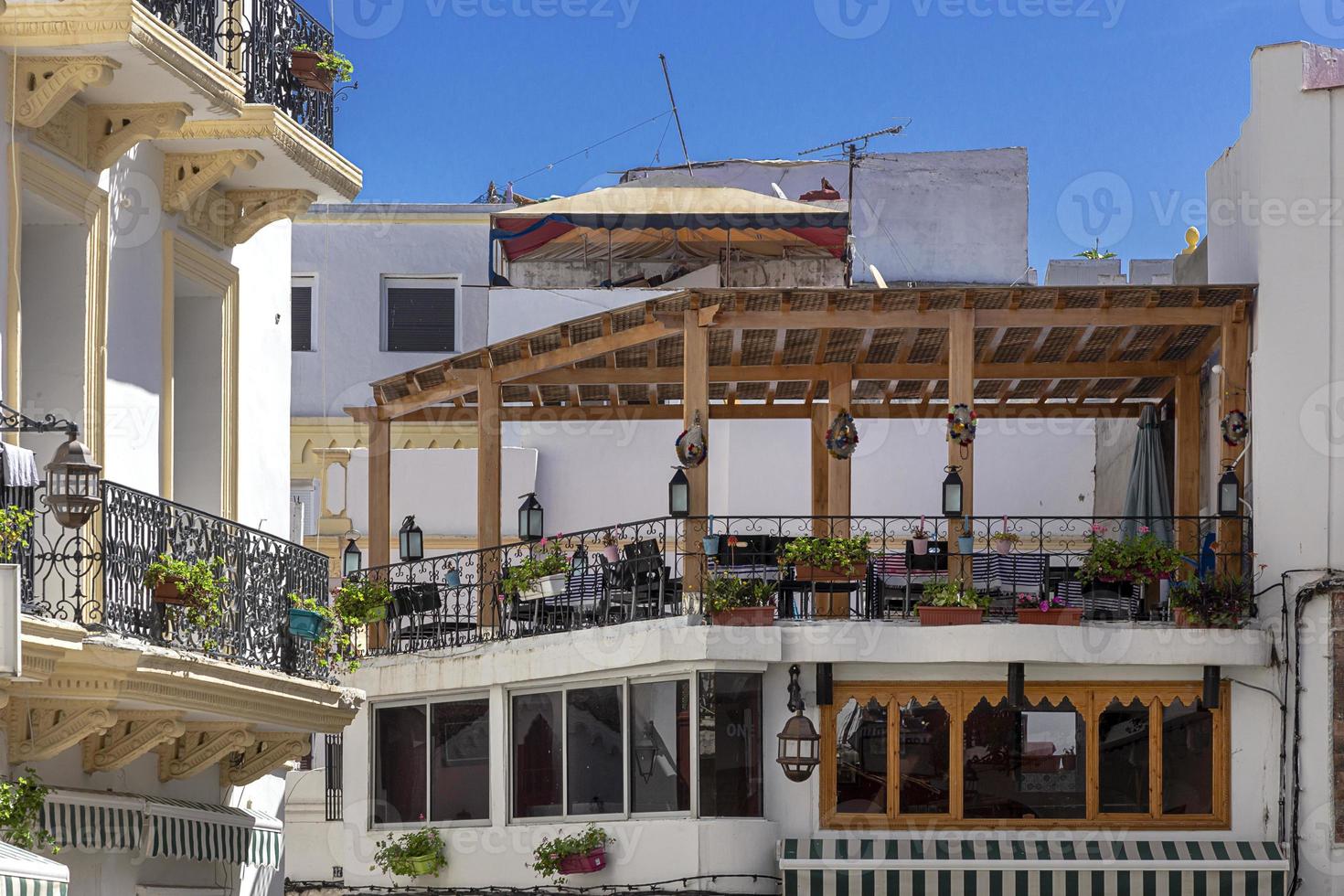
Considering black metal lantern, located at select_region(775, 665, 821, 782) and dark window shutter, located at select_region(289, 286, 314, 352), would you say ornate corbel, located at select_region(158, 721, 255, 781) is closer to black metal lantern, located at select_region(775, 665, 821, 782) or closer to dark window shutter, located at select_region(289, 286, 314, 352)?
black metal lantern, located at select_region(775, 665, 821, 782)

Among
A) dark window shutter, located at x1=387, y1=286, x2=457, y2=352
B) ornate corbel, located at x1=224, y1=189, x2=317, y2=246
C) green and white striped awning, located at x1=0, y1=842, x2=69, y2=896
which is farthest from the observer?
dark window shutter, located at x1=387, y1=286, x2=457, y2=352

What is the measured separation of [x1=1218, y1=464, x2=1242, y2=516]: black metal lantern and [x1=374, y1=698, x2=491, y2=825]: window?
7.57m

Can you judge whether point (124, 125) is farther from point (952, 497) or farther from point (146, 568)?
point (952, 497)

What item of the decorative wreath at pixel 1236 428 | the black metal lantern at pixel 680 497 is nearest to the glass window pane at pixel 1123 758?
the decorative wreath at pixel 1236 428

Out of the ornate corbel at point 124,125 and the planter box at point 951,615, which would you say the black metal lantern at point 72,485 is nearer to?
the ornate corbel at point 124,125

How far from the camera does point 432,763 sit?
2280 cm

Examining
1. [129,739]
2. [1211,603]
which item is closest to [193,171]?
[129,739]

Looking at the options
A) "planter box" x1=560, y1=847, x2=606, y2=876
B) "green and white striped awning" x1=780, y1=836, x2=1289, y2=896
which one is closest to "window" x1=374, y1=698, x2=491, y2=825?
"planter box" x1=560, y1=847, x2=606, y2=876

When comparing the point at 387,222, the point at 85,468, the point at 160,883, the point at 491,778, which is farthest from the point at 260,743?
the point at 387,222

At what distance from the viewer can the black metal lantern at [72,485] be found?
1273 centimetres

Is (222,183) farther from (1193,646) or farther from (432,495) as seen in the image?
(432,495)

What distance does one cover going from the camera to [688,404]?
68.5 ft

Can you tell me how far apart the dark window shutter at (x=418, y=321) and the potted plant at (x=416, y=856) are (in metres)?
14.0

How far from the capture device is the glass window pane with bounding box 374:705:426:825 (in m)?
23.0
